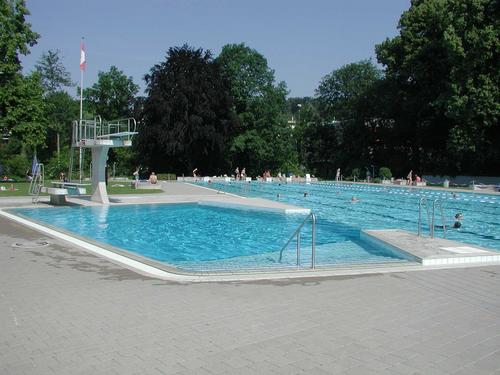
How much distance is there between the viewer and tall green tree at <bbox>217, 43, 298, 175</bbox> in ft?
186

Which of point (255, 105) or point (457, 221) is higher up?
point (255, 105)

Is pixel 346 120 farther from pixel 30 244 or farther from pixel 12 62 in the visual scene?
Answer: pixel 30 244

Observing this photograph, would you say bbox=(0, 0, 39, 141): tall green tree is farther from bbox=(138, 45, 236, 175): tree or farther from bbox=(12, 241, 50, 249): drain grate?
bbox=(12, 241, 50, 249): drain grate

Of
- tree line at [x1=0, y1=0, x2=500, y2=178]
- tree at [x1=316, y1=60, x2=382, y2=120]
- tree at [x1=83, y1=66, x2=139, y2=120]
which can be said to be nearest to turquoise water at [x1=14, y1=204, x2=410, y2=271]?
tree line at [x1=0, y1=0, x2=500, y2=178]

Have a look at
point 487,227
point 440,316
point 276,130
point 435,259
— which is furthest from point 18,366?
point 276,130

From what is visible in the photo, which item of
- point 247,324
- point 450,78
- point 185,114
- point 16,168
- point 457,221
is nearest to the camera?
point 247,324

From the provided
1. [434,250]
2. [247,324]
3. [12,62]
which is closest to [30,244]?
[247,324]

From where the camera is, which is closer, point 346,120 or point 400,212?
point 400,212

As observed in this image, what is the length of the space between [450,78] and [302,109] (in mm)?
29835

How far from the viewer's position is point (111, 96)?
2489 inches

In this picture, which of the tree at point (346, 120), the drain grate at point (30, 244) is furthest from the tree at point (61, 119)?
the drain grate at point (30, 244)

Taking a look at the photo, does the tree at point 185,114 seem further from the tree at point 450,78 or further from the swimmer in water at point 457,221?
the swimmer in water at point 457,221

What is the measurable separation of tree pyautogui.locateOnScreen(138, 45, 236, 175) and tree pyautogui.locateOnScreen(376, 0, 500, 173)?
17.4 meters

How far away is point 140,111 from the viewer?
52.1m
